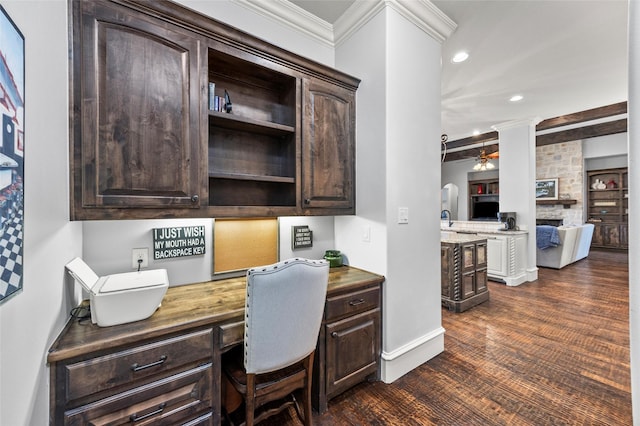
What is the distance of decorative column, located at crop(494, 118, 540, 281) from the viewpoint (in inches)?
194

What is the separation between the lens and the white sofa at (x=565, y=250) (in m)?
5.50

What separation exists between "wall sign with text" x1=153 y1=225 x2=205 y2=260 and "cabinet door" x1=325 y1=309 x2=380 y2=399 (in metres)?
1.03

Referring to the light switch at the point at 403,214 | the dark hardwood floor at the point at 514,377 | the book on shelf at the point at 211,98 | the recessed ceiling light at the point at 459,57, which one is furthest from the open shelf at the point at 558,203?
the book on shelf at the point at 211,98

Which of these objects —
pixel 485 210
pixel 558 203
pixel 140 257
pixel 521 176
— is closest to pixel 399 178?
pixel 140 257

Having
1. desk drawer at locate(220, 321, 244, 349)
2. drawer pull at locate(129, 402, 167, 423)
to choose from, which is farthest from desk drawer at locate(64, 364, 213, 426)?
desk drawer at locate(220, 321, 244, 349)

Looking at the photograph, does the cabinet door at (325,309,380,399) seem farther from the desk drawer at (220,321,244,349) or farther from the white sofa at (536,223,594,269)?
the white sofa at (536,223,594,269)

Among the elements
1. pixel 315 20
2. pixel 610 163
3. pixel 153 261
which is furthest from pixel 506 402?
pixel 610 163

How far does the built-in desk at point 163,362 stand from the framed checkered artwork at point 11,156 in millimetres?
452

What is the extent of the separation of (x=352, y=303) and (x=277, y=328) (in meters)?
0.70

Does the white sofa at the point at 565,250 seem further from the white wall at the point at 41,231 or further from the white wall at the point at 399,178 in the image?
the white wall at the point at 41,231

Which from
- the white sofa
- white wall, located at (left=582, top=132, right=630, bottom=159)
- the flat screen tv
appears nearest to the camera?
the white sofa

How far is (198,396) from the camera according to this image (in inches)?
50.8

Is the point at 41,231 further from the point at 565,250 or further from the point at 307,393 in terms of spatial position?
the point at 565,250

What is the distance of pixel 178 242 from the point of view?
1.76m
